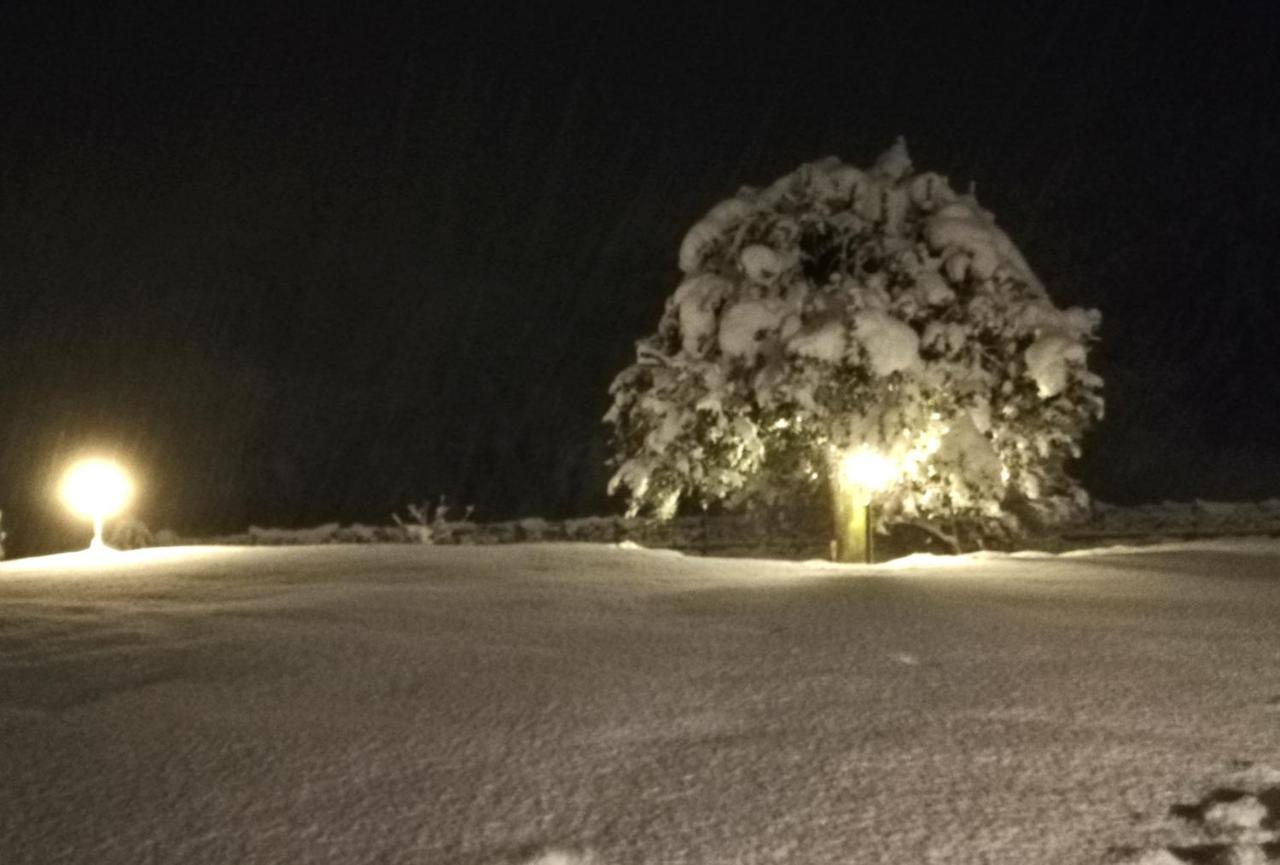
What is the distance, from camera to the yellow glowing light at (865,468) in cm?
1477

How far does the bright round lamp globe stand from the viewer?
1469 cm

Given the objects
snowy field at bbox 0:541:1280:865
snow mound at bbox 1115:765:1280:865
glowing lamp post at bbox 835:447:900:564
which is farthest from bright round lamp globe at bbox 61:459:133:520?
snow mound at bbox 1115:765:1280:865

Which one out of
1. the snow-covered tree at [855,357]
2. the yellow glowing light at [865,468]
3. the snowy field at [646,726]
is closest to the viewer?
the snowy field at [646,726]

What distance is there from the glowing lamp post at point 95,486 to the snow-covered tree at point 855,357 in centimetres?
581

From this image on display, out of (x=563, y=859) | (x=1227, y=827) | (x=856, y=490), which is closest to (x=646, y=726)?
(x=563, y=859)

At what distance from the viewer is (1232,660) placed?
5.61 metres

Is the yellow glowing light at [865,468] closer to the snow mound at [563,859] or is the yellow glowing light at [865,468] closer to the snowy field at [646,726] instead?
the snowy field at [646,726]

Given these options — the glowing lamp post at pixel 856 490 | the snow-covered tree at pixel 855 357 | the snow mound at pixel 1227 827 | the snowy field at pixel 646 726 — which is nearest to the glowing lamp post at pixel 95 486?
the snow-covered tree at pixel 855 357

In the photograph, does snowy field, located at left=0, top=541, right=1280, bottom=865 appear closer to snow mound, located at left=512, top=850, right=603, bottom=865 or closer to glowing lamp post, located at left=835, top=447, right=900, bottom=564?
snow mound, located at left=512, top=850, right=603, bottom=865

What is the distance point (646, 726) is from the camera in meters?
4.67

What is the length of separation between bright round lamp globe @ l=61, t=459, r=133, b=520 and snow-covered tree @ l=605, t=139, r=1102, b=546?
229 inches

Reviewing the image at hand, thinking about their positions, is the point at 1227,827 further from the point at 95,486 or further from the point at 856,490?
the point at 95,486

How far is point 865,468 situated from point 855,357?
130 centimetres

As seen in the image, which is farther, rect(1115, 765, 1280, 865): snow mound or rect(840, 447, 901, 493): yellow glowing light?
rect(840, 447, 901, 493): yellow glowing light
